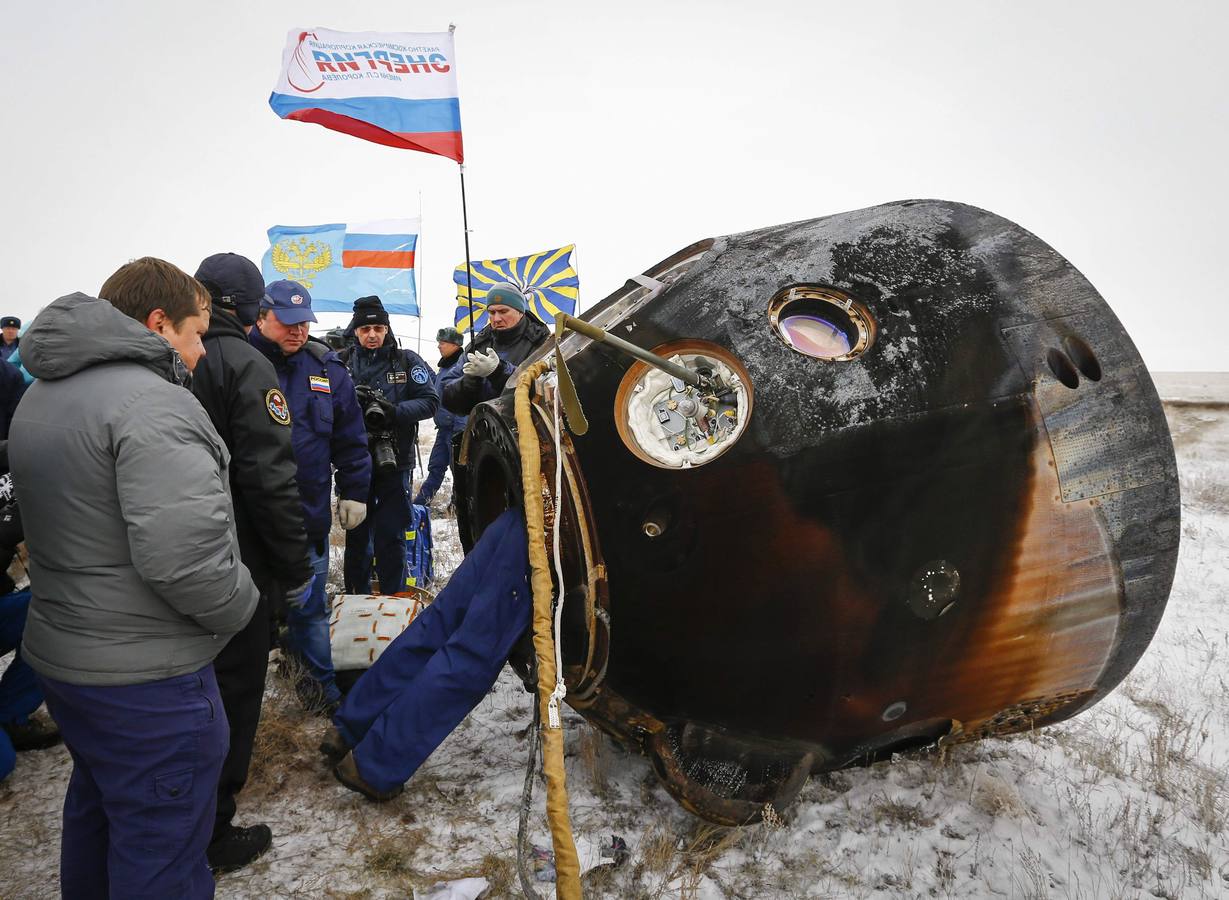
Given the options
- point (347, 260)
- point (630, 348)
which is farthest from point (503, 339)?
point (347, 260)

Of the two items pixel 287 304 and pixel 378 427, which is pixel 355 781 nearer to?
pixel 287 304

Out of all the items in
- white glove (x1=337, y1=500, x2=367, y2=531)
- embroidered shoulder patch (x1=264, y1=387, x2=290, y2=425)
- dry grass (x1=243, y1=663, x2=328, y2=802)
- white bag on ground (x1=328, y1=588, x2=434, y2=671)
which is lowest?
dry grass (x1=243, y1=663, x2=328, y2=802)

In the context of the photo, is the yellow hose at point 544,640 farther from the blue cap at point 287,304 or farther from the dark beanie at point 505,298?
the dark beanie at point 505,298

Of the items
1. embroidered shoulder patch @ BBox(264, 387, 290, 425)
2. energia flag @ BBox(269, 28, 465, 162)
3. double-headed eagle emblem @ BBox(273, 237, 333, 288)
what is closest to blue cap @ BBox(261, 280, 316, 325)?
embroidered shoulder patch @ BBox(264, 387, 290, 425)

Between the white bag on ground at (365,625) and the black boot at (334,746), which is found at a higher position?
the white bag on ground at (365,625)

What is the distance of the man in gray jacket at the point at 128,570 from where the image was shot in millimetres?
1812

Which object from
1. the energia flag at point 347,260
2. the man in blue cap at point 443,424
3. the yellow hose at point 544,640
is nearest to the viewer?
the yellow hose at point 544,640

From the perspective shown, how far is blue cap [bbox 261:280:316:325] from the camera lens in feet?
12.0

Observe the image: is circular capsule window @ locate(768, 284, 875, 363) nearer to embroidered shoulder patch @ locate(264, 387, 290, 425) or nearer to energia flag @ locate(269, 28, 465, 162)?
embroidered shoulder patch @ locate(264, 387, 290, 425)

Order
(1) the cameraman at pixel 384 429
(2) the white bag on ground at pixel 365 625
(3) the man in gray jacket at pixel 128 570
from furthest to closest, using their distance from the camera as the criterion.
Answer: (1) the cameraman at pixel 384 429 < (2) the white bag on ground at pixel 365 625 < (3) the man in gray jacket at pixel 128 570

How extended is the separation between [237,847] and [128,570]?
141 cm

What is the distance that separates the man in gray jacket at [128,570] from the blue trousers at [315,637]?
166 centimetres

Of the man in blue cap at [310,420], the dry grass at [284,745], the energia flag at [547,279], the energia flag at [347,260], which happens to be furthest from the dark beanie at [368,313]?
the energia flag at [547,279]

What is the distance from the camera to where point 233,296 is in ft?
9.84
